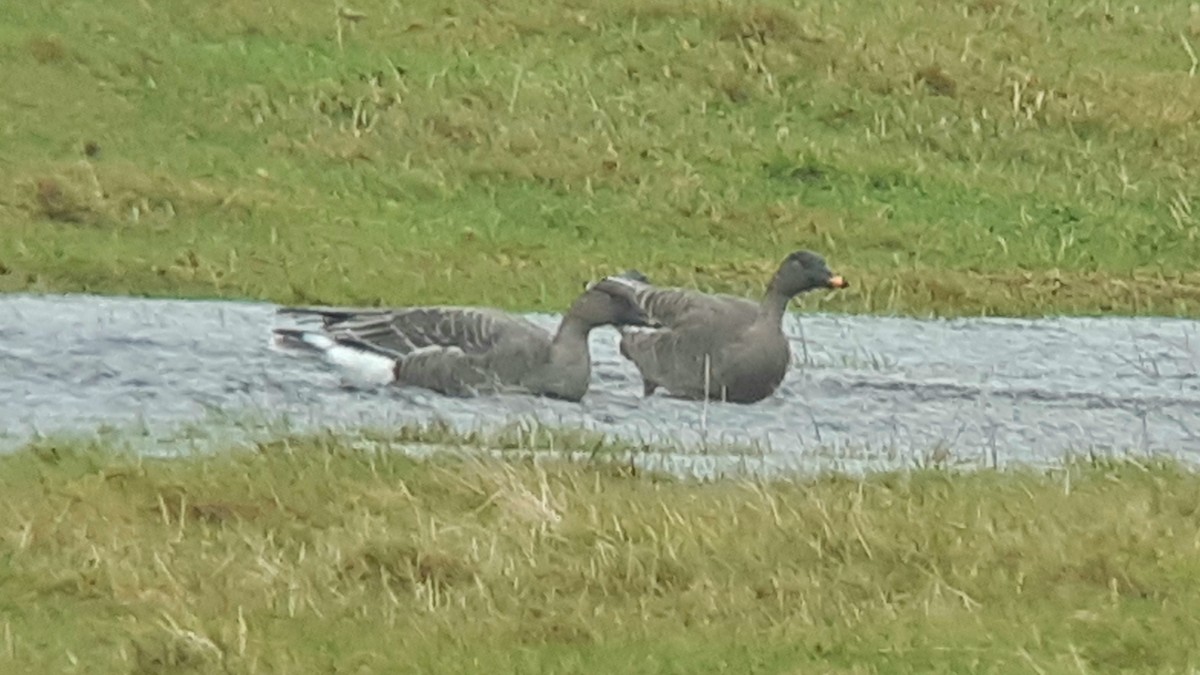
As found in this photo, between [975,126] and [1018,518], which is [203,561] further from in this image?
[975,126]

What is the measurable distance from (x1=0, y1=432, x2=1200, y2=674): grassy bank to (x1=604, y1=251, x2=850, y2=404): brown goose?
3124 mm

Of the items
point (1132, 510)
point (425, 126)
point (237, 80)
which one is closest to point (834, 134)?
point (425, 126)

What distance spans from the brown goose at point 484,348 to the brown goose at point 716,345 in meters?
0.21

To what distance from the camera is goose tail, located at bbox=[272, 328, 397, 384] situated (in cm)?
1486

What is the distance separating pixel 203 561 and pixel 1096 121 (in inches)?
647

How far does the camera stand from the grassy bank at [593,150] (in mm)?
19453

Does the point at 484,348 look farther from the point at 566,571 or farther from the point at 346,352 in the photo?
the point at 566,571

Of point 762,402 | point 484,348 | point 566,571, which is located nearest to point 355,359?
point 484,348

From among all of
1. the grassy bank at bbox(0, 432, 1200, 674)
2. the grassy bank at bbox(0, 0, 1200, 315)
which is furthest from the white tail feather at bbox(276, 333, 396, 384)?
the grassy bank at bbox(0, 432, 1200, 674)

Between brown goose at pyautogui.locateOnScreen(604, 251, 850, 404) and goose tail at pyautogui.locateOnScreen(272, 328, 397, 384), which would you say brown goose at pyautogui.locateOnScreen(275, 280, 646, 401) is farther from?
brown goose at pyautogui.locateOnScreen(604, 251, 850, 404)

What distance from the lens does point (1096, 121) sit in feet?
80.3

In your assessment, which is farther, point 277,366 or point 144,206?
point 144,206

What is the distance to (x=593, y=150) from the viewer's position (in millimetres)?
22453

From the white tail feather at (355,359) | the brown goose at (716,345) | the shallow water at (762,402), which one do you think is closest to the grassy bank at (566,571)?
the shallow water at (762,402)
